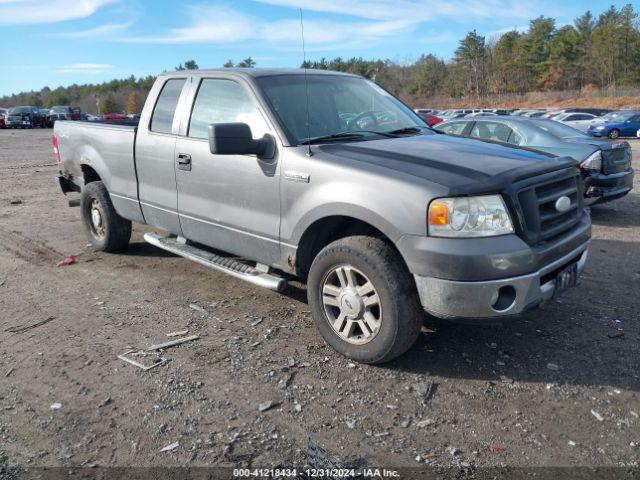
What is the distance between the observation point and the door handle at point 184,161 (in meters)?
4.64

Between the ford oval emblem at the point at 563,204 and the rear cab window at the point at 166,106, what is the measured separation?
10.8ft

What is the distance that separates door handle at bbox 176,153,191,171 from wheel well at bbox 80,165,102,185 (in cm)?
215

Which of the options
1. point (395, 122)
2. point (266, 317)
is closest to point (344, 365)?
point (266, 317)

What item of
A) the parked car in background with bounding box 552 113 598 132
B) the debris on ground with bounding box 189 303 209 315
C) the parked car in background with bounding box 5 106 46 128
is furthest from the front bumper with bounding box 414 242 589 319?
the parked car in background with bounding box 5 106 46 128

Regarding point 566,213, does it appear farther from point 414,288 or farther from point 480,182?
point 414,288

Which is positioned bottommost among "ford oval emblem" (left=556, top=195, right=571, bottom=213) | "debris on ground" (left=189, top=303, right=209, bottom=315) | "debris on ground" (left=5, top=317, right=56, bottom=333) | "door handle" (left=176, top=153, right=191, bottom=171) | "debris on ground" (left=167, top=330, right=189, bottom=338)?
"debris on ground" (left=167, top=330, right=189, bottom=338)

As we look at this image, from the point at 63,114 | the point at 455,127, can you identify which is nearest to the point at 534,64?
the point at 63,114

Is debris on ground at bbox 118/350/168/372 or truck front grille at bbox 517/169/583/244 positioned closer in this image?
truck front grille at bbox 517/169/583/244

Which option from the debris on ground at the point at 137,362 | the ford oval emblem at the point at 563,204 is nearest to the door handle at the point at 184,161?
the debris on ground at the point at 137,362

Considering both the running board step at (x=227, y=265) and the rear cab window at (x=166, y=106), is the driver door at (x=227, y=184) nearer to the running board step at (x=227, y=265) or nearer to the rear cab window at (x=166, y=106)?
the running board step at (x=227, y=265)

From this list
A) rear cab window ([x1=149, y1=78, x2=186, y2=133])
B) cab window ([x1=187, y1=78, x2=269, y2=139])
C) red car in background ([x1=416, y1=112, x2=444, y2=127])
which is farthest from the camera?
red car in background ([x1=416, y1=112, x2=444, y2=127])

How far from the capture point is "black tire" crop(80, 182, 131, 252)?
6.05 metres

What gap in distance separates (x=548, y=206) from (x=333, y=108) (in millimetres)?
1856

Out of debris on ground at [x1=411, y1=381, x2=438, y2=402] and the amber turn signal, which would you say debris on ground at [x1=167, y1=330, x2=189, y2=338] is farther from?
the amber turn signal
